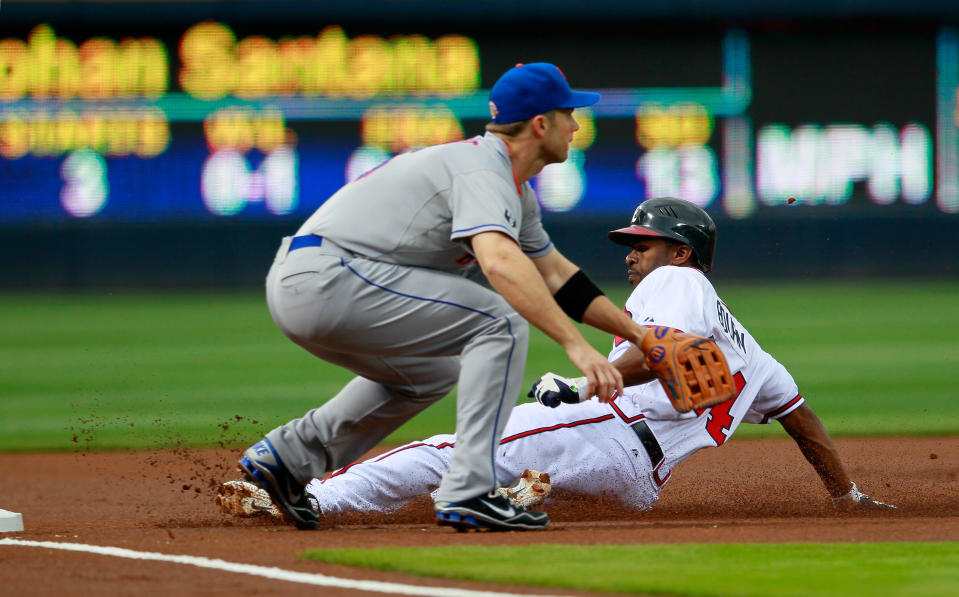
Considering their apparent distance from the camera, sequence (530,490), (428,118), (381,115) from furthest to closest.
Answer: (381,115)
(428,118)
(530,490)

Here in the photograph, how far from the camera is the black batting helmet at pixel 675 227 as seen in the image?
4.57 metres

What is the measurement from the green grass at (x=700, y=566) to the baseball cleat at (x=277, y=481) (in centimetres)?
51

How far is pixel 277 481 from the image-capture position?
3.97 metres

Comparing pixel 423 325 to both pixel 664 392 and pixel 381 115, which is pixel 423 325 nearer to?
pixel 664 392

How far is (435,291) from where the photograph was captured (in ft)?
12.2

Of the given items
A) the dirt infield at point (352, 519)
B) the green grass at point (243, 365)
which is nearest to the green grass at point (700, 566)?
the dirt infield at point (352, 519)

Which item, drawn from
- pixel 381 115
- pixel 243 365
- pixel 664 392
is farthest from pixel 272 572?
pixel 381 115

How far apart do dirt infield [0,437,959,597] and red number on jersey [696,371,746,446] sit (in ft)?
0.86

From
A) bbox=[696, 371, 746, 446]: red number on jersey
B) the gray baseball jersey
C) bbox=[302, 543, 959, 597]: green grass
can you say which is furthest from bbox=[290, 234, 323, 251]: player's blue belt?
bbox=[696, 371, 746, 446]: red number on jersey

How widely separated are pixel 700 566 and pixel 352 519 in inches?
56.9

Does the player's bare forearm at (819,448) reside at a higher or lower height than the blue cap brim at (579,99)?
lower

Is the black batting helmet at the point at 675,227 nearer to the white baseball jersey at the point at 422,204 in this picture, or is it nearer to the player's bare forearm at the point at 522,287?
the white baseball jersey at the point at 422,204

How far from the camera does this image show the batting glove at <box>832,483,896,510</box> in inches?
176

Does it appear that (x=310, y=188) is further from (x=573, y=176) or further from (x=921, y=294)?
(x=921, y=294)
